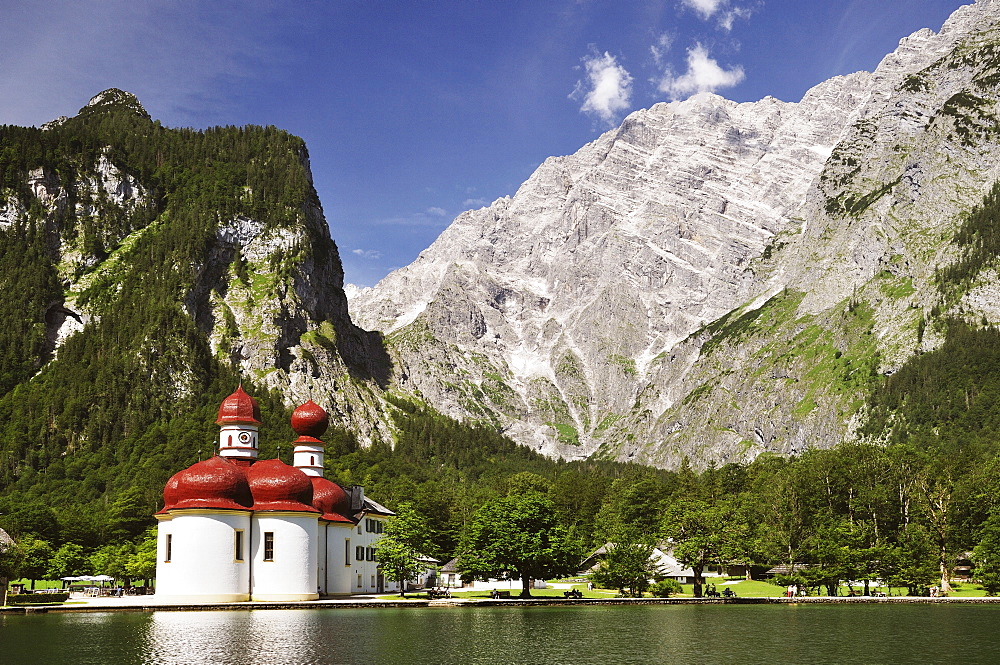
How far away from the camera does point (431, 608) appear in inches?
A: 3497

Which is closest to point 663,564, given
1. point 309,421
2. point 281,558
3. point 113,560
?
point 309,421

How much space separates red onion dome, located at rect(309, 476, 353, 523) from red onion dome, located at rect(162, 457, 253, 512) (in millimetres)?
11297

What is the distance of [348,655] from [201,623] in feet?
88.0

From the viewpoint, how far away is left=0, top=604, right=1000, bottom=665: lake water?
46.7 meters

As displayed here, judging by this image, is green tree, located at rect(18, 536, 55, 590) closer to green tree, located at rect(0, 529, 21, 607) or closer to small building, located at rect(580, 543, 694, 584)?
green tree, located at rect(0, 529, 21, 607)

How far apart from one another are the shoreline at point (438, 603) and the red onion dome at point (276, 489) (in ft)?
31.6

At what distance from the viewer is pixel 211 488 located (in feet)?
310

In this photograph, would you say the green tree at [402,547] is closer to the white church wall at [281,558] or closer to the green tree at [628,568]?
the white church wall at [281,558]

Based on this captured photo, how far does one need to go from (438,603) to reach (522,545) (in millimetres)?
10303

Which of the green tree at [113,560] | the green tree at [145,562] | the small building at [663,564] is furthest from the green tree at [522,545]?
the green tree at [113,560]

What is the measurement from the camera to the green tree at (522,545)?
98.3 metres

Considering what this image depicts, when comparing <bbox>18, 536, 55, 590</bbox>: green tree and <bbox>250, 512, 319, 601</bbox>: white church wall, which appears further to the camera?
<bbox>18, 536, 55, 590</bbox>: green tree

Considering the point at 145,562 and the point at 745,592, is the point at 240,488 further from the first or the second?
the point at 745,592

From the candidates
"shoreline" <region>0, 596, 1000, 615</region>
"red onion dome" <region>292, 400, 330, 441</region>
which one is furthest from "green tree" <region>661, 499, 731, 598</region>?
"red onion dome" <region>292, 400, 330, 441</region>
